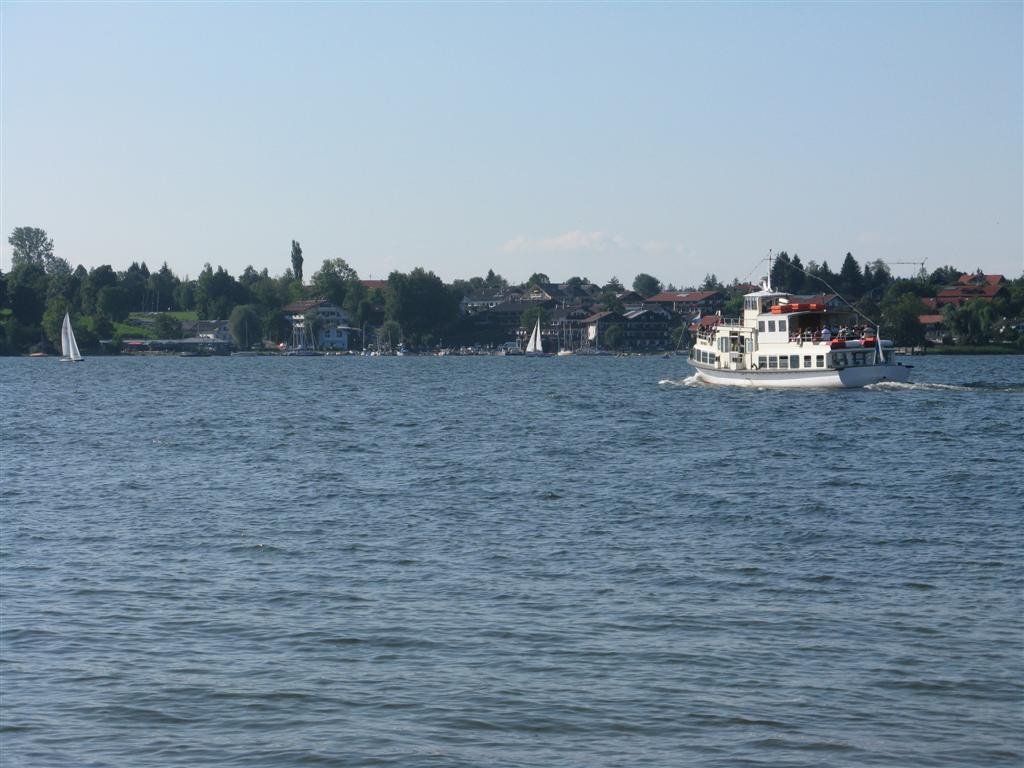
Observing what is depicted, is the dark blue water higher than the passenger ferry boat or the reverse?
the reverse

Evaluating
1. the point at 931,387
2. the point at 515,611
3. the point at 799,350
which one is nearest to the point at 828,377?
the point at 799,350

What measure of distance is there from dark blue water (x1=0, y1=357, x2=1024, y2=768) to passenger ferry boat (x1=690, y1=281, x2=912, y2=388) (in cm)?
3889

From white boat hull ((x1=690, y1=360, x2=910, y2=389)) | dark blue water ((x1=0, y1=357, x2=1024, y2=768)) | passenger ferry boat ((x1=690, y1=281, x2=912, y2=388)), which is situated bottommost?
dark blue water ((x1=0, y1=357, x2=1024, y2=768))

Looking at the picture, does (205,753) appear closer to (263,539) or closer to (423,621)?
(423,621)

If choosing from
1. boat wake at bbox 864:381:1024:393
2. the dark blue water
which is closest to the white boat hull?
boat wake at bbox 864:381:1024:393

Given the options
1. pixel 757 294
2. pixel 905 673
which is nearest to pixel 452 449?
pixel 905 673

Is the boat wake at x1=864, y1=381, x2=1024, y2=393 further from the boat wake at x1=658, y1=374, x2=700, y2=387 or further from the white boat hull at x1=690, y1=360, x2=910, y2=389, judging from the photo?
the boat wake at x1=658, y1=374, x2=700, y2=387

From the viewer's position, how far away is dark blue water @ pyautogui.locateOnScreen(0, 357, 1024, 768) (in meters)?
16.6

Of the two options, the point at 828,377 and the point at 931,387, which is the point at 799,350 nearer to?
the point at 828,377

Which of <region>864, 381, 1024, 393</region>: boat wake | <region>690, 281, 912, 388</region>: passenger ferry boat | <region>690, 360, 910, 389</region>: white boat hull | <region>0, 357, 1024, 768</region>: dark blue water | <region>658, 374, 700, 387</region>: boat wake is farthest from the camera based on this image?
<region>658, 374, 700, 387</region>: boat wake

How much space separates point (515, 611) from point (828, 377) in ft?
223

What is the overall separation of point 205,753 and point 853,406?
210 feet

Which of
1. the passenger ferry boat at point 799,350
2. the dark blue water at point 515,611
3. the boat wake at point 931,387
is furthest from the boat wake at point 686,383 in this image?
the dark blue water at point 515,611

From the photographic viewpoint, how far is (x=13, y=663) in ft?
63.4
